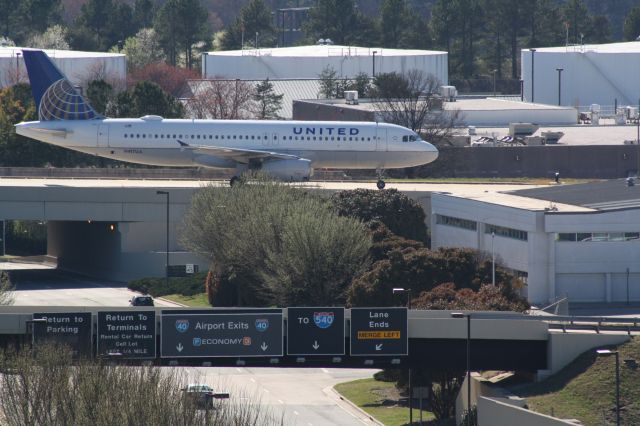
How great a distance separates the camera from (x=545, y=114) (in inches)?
6201

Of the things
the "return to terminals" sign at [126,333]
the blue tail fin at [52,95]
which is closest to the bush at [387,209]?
the blue tail fin at [52,95]

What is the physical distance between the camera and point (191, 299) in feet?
322

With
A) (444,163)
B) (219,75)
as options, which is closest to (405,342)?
(444,163)

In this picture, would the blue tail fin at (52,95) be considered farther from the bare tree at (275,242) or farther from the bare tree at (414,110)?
the bare tree at (414,110)

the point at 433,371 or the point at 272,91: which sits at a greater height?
the point at 272,91

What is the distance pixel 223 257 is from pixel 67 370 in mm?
40278

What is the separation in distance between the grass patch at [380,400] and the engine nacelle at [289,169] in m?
29.6

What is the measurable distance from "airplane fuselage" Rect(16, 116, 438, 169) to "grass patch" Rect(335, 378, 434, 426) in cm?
3166

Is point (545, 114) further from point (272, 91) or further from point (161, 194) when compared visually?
point (161, 194)

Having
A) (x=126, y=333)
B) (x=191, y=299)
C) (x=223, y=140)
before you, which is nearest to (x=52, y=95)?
(x=223, y=140)

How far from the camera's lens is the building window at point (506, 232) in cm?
9088

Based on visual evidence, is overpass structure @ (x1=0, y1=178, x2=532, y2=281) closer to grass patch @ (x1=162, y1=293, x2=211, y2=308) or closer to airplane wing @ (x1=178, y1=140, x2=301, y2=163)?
airplane wing @ (x1=178, y1=140, x2=301, y2=163)

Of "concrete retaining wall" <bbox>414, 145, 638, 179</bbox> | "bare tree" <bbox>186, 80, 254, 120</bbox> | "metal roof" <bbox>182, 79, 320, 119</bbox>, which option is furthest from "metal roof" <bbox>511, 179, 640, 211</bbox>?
"metal roof" <bbox>182, 79, 320, 119</bbox>

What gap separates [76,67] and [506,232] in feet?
338
